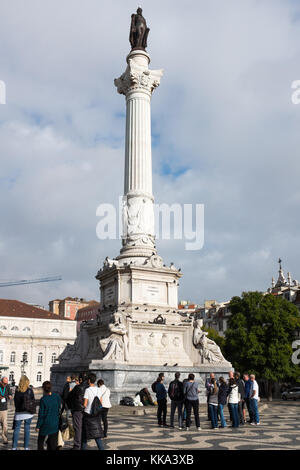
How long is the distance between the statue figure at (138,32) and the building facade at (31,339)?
55180mm

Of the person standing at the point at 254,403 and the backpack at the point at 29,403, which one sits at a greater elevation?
the backpack at the point at 29,403

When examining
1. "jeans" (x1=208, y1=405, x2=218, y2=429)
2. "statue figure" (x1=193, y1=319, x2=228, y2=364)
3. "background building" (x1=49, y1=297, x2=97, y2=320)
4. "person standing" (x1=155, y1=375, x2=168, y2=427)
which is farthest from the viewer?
"background building" (x1=49, y1=297, x2=97, y2=320)

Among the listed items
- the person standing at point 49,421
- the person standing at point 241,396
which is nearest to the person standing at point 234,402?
the person standing at point 241,396

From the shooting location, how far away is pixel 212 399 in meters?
15.5

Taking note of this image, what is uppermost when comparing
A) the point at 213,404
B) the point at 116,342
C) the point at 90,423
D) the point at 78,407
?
the point at 116,342

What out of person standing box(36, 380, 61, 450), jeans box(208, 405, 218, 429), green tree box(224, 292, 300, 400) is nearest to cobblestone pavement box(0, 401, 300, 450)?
jeans box(208, 405, 218, 429)

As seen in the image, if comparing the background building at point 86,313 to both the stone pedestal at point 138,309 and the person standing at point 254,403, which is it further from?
the person standing at point 254,403

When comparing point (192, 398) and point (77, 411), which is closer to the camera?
point (77, 411)

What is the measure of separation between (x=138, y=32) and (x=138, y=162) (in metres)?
9.86

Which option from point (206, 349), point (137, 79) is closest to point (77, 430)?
point (206, 349)

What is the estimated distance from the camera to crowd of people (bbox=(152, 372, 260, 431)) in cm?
1494

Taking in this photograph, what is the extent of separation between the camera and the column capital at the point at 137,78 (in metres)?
30.9

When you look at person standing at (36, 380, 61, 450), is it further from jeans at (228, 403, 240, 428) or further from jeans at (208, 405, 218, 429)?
jeans at (228, 403, 240, 428)

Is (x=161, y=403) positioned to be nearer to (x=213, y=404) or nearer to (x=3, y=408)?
(x=213, y=404)
